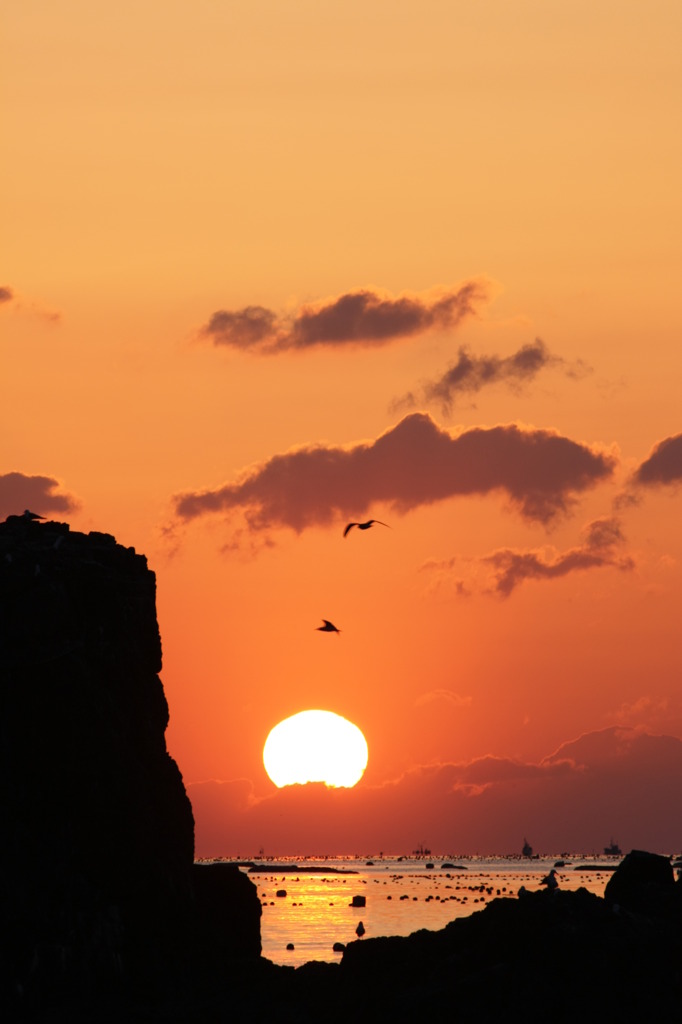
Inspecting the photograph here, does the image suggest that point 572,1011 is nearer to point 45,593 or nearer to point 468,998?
point 468,998

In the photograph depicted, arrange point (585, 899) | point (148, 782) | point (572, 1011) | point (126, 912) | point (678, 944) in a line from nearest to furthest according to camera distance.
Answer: point (572, 1011) < point (678, 944) < point (585, 899) < point (126, 912) < point (148, 782)

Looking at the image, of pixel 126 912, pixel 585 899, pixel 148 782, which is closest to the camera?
pixel 585 899

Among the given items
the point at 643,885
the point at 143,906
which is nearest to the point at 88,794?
the point at 143,906

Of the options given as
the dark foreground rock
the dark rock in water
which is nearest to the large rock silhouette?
the dark foreground rock

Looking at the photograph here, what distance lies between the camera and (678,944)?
220ft

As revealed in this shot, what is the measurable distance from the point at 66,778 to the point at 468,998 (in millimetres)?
25188

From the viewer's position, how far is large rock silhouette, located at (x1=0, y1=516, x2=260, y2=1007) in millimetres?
74938

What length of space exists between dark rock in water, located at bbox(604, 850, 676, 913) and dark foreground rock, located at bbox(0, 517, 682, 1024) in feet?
0.45

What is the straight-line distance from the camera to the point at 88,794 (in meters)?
79.6

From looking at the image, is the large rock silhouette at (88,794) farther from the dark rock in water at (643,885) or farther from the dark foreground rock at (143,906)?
the dark rock in water at (643,885)

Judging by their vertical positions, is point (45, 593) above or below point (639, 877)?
above

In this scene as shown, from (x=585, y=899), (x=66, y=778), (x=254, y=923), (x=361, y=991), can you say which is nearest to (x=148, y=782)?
(x=66, y=778)

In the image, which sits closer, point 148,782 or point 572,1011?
point 572,1011

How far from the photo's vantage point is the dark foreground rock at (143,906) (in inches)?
2579
